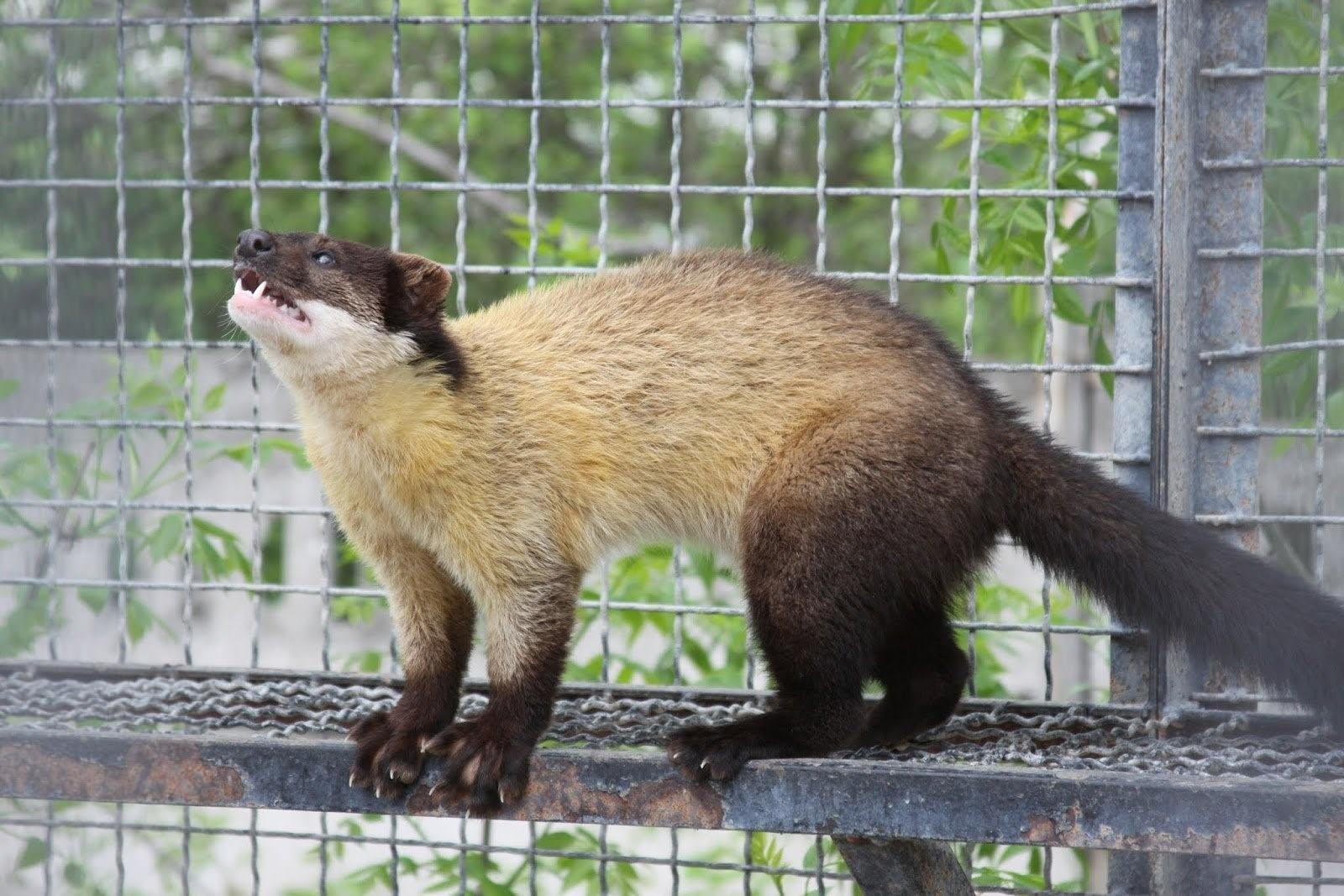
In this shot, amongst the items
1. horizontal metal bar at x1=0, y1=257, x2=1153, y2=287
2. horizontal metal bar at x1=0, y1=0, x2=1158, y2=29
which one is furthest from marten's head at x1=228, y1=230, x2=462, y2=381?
horizontal metal bar at x1=0, y1=0, x2=1158, y2=29

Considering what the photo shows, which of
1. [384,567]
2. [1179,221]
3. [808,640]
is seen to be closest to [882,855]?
[808,640]

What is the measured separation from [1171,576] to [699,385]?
3.17ft

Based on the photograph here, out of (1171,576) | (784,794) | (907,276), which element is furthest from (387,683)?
(1171,576)

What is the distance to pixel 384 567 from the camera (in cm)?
302

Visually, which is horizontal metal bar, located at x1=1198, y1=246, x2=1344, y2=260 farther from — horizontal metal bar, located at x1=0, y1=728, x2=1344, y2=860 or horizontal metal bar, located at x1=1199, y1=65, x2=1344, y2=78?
horizontal metal bar, located at x1=0, y1=728, x2=1344, y2=860

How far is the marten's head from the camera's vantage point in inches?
107

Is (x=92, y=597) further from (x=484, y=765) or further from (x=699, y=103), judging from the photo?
(x=699, y=103)

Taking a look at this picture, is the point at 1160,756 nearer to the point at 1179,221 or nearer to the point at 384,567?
the point at 1179,221

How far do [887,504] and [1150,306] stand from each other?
84cm

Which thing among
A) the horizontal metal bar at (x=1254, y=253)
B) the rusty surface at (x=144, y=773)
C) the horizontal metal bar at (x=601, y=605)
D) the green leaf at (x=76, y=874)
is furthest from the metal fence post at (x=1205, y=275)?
the green leaf at (x=76, y=874)

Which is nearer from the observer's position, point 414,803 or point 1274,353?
point 414,803

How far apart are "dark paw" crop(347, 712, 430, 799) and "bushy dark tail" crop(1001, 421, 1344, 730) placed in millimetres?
1218

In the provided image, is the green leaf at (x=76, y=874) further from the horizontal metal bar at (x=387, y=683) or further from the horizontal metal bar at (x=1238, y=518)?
the horizontal metal bar at (x=1238, y=518)

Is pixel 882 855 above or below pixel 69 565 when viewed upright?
below
